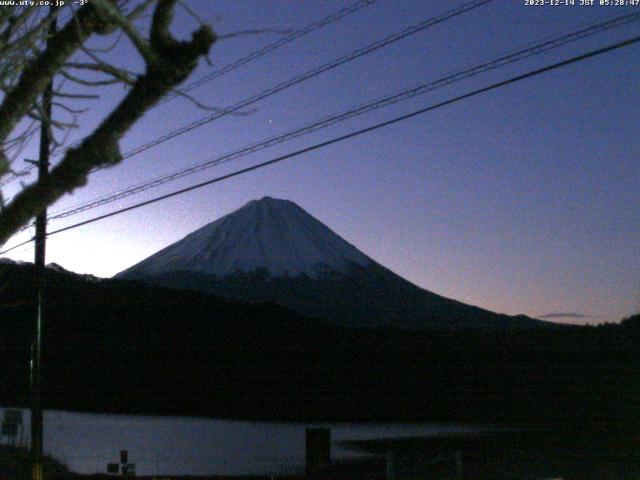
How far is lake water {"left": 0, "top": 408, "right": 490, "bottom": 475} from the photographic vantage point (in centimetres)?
3203

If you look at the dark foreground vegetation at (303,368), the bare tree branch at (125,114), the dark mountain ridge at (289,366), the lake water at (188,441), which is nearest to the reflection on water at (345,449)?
the lake water at (188,441)

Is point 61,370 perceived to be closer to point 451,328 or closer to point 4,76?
point 451,328

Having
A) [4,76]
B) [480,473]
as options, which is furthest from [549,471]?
[4,76]

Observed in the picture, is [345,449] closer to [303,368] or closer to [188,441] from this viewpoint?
[188,441]

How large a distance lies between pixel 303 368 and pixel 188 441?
31.2m

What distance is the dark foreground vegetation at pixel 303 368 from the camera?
46.9m

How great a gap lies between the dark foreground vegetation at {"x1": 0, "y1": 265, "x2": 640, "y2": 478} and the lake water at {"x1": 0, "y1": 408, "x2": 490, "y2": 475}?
299 cm

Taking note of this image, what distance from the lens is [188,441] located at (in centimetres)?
4228

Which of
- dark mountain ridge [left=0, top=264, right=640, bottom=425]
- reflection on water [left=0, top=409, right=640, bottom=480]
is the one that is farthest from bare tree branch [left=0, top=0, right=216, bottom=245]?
dark mountain ridge [left=0, top=264, right=640, bottom=425]

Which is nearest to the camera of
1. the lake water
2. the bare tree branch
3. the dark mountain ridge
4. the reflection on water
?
the bare tree branch

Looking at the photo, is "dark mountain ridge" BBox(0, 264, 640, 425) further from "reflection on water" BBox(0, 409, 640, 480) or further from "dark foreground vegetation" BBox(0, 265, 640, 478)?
"reflection on water" BBox(0, 409, 640, 480)

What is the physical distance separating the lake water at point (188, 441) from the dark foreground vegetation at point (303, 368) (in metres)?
2.99

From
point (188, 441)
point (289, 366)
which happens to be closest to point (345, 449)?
point (188, 441)

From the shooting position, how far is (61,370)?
5978cm
